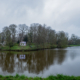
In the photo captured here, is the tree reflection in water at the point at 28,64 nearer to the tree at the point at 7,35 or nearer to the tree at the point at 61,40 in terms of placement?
the tree at the point at 7,35

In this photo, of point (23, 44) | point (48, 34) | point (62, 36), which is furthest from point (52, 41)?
point (23, 44)

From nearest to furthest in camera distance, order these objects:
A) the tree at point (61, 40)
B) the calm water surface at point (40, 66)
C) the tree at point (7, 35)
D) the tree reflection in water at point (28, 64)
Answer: the calm water surface at point (40, 66)
the tree reflection in water at point (28, 64)
the tree at point (7, 35)
the tree at point (61, 40)

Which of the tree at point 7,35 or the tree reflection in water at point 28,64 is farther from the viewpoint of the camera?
the tree at point 7,35

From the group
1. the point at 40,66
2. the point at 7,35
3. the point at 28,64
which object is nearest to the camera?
the point at 40,66

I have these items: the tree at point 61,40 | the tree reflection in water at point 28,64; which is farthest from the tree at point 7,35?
the tree at point 61,40

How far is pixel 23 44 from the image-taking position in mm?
31141

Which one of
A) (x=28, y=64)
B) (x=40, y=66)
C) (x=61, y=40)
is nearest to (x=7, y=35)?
(x=28, y=64)

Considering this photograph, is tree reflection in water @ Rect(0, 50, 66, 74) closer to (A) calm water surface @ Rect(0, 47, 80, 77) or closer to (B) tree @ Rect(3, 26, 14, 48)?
(A) calm water surface @ Rect(0, 47, 80, 77)

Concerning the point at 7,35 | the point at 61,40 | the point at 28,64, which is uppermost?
the point at 7,35

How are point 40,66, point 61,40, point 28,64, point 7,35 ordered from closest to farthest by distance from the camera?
point 40,66 < point 28,64 < point 7,35 < point 61,40

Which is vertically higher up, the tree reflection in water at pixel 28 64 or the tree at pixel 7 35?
the tree at pixel 7 35

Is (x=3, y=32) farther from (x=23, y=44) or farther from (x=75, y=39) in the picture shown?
(x=75, y=39)

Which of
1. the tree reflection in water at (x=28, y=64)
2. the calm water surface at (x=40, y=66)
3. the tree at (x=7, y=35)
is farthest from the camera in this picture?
the tree at (x=7, y=35)

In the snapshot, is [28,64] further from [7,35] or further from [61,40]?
[61,40]
